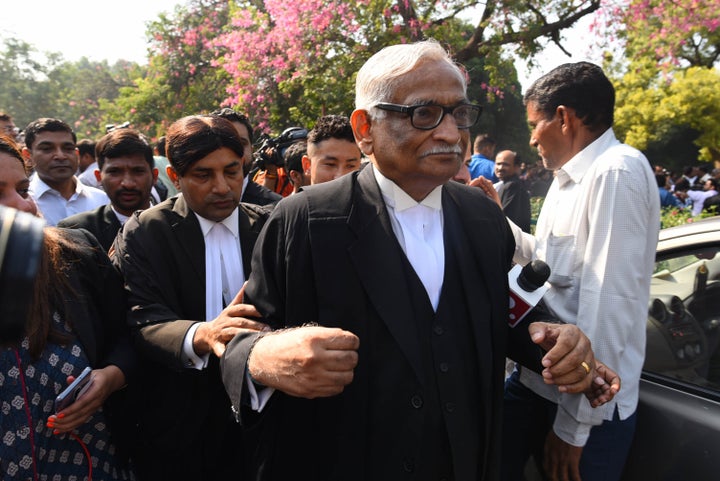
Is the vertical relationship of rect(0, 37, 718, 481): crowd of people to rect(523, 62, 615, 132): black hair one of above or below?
below

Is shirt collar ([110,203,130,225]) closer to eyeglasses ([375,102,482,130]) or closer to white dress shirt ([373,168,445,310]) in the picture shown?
white dress shirt ([373,168,445,310])

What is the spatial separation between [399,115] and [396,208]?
29cm

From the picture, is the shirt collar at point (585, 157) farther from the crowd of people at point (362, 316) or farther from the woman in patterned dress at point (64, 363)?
the woman in patterned dress at point (64, 363)

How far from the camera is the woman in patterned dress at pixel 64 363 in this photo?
1640 millimetres

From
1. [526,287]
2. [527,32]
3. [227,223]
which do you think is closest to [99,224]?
[227,223]

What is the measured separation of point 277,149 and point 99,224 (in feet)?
6.73

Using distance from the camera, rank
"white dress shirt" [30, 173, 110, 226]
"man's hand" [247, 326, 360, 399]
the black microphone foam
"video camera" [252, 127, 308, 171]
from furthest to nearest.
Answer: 1. "video camera" [252, 127, 308, 171]
2. "white dress shirt" [30, 173, 110, 226]
3. the black microphone foam
4. "man's hand" [247, 326, 360, 399]

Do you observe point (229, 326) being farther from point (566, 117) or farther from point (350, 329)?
point (566, 117)

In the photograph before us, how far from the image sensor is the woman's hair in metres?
1.67

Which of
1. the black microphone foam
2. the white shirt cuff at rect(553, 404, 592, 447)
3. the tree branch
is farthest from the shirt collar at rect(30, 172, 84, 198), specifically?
the tree branch

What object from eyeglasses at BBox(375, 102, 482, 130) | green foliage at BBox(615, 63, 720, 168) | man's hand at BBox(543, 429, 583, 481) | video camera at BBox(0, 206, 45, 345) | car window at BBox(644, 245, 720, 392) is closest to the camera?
video camera at BBox(0, 206, 45, 345)

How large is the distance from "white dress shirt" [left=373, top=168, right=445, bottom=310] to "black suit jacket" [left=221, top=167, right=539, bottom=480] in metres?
0.05

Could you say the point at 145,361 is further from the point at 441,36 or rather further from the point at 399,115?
the point at 441,36

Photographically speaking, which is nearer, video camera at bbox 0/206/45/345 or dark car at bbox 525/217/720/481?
video camera at bbox 0/206/45/345
